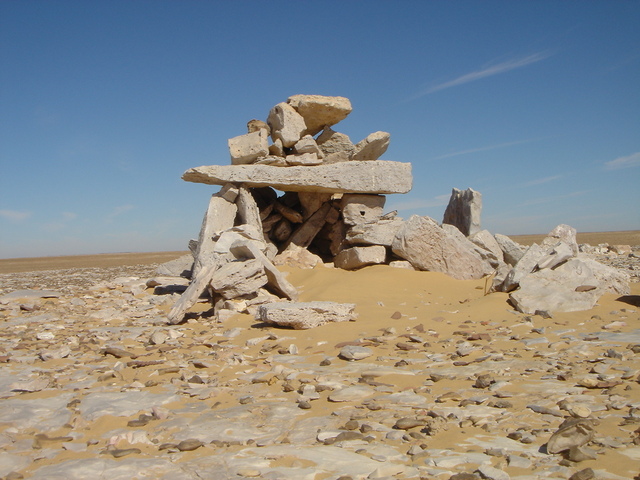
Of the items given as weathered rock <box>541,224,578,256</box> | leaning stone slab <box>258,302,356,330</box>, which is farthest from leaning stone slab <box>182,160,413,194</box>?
leaning stone slab <box>258,302,356,330</box>

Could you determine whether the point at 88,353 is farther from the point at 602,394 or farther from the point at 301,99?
the point at 301,99

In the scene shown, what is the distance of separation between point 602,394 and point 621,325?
95.2 inches

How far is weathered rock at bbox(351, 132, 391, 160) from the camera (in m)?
10.9

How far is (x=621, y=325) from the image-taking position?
550 cm

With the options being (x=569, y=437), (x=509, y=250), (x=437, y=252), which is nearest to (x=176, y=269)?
(x=437, y=252)

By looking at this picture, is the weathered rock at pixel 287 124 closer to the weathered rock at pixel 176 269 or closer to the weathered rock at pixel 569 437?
the weathered rock at pixel 176 269

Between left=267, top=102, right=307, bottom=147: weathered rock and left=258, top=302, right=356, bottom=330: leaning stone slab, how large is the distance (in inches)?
200

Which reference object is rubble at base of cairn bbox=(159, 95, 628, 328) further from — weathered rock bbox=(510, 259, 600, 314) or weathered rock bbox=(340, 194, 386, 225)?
weathered rock bbox=(510, 259, 600, 314)

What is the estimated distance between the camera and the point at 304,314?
20.4 feet

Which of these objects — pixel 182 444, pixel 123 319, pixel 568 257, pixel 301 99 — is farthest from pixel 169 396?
pixel 301 99

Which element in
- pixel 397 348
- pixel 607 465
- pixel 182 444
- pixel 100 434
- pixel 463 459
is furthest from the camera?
pixel 397 348

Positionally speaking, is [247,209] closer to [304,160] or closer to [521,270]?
[304,160]

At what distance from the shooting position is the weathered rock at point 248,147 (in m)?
10.3

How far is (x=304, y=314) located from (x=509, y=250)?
19.9 feet
